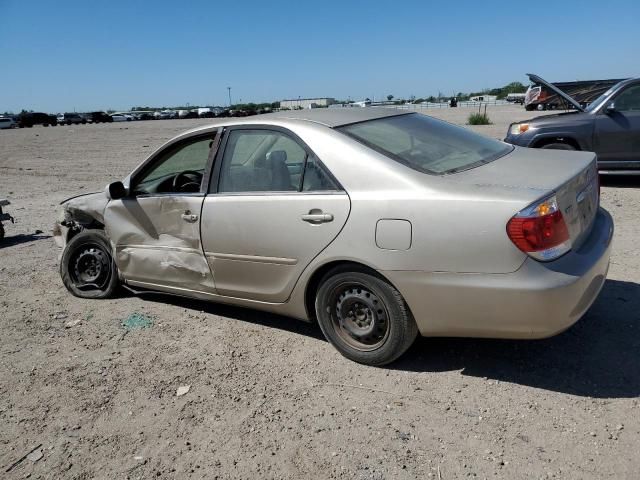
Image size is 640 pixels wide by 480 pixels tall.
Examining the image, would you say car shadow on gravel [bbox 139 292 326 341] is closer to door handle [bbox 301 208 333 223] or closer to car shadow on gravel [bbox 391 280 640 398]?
car shadow on gravel [bbox 391 280 640 398]

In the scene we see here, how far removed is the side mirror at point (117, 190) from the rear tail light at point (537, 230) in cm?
317

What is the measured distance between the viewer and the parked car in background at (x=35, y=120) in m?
62.0

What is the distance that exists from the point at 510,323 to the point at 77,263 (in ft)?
13.3

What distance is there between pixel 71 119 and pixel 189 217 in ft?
241

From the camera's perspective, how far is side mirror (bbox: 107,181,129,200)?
459cm

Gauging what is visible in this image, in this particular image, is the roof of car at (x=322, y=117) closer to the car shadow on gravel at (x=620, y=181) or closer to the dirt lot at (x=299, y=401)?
the dirt lot at (x=299, y=401)

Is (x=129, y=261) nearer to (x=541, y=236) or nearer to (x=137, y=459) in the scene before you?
(x=137, y=459)

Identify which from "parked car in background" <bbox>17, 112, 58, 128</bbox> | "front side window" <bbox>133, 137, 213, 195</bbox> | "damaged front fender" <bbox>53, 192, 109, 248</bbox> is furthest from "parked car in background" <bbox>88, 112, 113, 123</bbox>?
"front side window" <bbox>133, 137, 213, 195</bbox>

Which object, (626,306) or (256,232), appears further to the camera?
(626,306)

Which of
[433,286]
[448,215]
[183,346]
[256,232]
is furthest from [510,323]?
[183,346]

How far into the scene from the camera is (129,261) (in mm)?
4754

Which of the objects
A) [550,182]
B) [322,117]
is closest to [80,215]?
[322,117]

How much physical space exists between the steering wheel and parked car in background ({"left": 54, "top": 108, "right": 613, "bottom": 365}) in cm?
4

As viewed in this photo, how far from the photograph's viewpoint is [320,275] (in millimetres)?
3662
